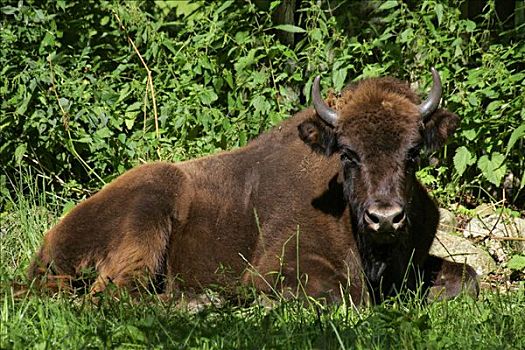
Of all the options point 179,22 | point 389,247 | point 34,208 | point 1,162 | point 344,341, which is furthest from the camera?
point 179,22

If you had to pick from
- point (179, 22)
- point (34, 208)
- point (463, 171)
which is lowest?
point (463, 171)

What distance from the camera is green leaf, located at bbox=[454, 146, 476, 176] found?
→ 880cm

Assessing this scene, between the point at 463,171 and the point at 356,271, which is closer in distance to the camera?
the point at 356,271

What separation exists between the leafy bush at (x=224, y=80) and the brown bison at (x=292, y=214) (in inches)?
50.3

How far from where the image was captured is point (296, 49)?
31.1 feet

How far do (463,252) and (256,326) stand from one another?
3.28 metres

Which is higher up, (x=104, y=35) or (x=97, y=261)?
(x=104, y=35)

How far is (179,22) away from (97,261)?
10.8 feet

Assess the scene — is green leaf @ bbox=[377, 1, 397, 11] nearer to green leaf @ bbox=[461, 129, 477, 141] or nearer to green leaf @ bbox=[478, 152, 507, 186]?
green leaf @ bbox=[461, 129, 477, 141]

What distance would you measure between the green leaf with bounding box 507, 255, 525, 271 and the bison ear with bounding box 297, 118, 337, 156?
1.71 m

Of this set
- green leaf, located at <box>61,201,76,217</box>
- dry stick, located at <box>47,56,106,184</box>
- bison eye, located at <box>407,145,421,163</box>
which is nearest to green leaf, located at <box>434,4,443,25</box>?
bison eye, located at <box>407,145,421,163</box>

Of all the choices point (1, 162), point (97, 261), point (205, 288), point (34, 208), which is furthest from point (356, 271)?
point (1, 162)

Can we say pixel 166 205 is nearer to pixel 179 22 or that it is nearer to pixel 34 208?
pixel 34 208

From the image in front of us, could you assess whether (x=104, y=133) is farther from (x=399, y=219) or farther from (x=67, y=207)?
(x=399, y=219)
